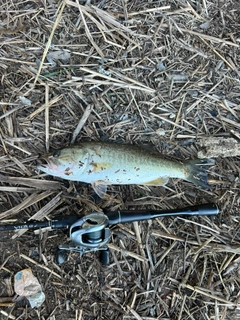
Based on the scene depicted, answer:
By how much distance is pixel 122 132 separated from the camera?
3.71 metres

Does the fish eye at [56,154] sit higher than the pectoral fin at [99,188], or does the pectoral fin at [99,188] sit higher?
the fish eye at [56,154]

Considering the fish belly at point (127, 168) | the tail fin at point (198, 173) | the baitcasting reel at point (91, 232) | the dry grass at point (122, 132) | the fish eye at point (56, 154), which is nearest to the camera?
the baitcasting reel at point (91, 232)

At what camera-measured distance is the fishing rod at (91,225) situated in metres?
3.15

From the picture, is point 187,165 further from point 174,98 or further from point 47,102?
point 47,102

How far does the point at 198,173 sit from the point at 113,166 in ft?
2.99

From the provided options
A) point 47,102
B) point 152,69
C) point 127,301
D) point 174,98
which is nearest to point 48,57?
point 47,102

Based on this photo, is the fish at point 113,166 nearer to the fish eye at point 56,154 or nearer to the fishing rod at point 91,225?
the fish eye at point 56,154

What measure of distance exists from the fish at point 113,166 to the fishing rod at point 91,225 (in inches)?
12.1

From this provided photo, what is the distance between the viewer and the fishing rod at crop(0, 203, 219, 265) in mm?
3148

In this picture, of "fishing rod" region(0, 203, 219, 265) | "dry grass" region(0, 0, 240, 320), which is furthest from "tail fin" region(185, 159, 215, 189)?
"fishing rod" region(0, 203, 219, 265)

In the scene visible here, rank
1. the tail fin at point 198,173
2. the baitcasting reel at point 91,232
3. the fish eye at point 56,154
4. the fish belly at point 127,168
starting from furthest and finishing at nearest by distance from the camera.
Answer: the tail fin at point 198,173, the fish belly at point 127,168, the fish eye at point 56,154, the baitcasting reel at point 91,232

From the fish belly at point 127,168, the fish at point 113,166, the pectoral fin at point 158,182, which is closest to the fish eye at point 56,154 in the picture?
the fish at point 113,166

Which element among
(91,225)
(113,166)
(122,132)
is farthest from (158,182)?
(91,225)

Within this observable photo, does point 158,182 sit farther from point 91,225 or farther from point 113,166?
point 91,225
